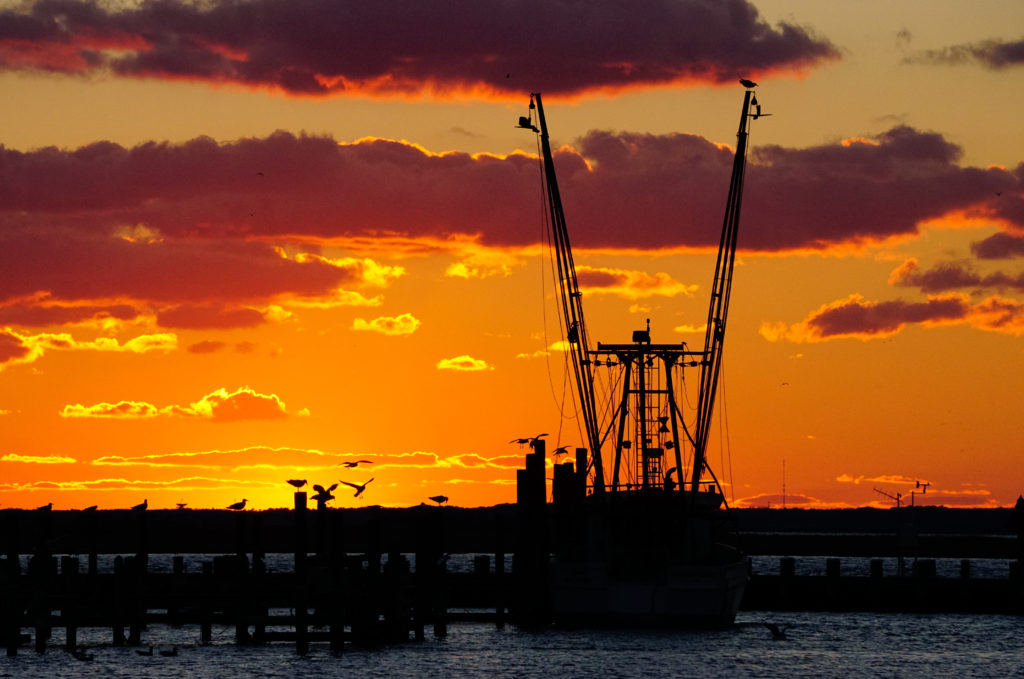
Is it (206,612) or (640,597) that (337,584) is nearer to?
(206,612)

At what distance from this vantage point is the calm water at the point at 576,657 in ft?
247

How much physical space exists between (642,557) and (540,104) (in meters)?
30.4

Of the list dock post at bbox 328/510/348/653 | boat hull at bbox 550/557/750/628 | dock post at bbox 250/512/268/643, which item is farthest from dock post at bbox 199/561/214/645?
boat hull at bbox 550/557/750/628

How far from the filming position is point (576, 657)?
7875cm

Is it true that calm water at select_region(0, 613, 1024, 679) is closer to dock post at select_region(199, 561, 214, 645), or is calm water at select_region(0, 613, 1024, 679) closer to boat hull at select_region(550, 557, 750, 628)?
dock post at select_region(199, 561, 214, 645)

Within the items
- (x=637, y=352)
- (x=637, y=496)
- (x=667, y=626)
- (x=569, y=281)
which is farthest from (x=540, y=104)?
(x=667, y=626)

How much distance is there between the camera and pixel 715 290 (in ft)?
343

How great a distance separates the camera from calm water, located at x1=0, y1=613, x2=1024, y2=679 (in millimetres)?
75438

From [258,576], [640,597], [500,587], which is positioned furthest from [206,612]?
[500,587]

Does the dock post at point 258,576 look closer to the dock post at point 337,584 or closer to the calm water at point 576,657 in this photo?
the calm water at point 576,657

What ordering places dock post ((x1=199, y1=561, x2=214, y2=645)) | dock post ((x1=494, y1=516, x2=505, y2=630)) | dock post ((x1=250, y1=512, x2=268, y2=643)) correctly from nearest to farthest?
dock post ((x1=250, y1=512, x2=268, y2=643))
dock post ((x1=199, y1=561, x2=214, y2=645))
dock post ((x1=494, y1=516, x2=505, y2=630))

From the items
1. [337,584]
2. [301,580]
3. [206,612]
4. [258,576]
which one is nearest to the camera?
[337,584]

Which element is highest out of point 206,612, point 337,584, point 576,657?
point 337,584

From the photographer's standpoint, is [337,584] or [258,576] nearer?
[337,584]
